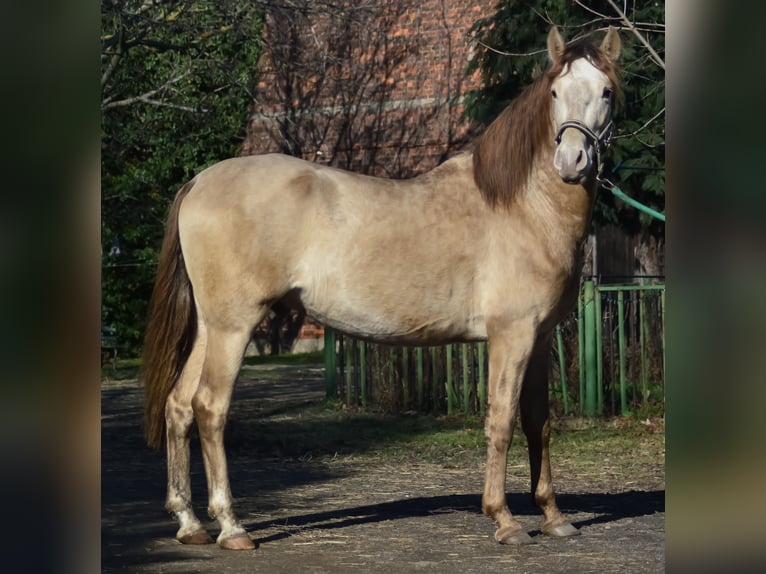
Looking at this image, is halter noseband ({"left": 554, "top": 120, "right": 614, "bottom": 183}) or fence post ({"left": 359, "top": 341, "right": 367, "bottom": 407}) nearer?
halter noseband ({"left": 554, "top": 120, "right": 614, "bottom": 183})

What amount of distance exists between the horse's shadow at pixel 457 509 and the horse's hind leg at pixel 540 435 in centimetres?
16

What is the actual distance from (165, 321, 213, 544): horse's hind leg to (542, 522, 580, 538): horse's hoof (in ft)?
5.91

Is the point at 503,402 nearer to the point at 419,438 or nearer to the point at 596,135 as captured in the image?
the point at 596,135

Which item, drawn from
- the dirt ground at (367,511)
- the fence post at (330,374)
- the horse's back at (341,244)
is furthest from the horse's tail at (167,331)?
the fence post at (330,374)

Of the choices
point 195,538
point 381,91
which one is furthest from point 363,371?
point 381,91

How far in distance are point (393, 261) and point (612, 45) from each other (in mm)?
1609

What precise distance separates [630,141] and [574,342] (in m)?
3.23

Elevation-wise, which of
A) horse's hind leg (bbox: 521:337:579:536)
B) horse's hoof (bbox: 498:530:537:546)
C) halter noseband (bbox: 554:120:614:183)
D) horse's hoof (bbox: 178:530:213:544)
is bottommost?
horse's hoof (bbox: 498:530:537:546)

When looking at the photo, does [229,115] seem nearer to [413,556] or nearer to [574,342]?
[574,342]

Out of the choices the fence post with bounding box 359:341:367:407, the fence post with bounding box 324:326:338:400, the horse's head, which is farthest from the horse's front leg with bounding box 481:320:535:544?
the fence post with bounding box 324:326:338:400

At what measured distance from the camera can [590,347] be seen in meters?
10.7

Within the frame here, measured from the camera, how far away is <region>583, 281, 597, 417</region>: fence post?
34.8 feet

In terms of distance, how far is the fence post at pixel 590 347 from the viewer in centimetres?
1060

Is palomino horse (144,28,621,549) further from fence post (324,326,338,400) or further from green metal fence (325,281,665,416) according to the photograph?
fence post (324,326,338,400)
